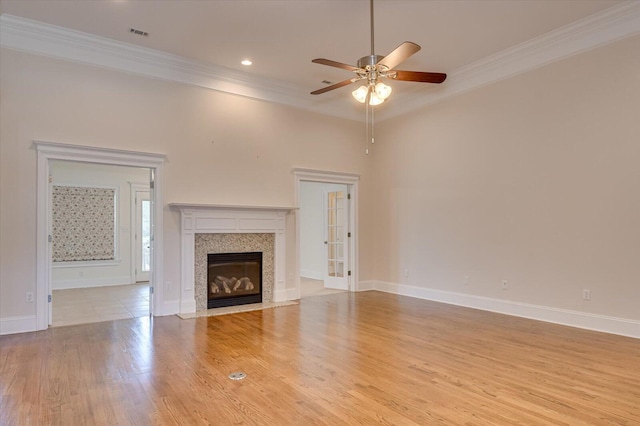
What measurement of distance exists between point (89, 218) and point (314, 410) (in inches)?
317

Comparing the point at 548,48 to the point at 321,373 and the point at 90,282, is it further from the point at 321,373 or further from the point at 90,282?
the point at 90,282

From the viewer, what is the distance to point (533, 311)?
521 cm

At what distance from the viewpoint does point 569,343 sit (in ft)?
13.5

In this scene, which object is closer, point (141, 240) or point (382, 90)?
point (382, 90)

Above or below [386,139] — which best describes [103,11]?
above

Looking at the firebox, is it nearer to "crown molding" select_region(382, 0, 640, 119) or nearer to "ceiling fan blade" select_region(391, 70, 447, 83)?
"ceiling fan blade" select_region(391, 70, 447, 83)

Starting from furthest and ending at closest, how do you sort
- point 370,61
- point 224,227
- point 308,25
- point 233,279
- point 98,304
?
point 98,304 < point 233,279 < point 224,227 < point 308,25 < point 370,61

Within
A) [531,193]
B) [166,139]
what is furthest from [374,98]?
[166,139]

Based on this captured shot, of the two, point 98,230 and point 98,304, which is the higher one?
A: point 98,230

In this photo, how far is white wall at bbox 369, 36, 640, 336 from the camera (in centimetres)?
449

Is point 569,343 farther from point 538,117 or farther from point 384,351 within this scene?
point 538,117

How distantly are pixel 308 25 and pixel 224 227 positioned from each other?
3051mm

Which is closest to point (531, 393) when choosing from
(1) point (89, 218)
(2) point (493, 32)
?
(2) point (493, 32)

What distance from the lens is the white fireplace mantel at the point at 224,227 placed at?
5625 millimetres
